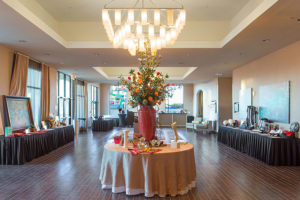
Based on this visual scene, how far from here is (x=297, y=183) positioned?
4645 mm

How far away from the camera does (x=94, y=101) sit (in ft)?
59.2

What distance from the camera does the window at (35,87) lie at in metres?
8.62

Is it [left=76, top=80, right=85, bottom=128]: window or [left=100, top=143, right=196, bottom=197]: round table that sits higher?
[left=76, top=80, right=85, bottom=128]: window

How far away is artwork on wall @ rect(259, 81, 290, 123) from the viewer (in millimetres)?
6766

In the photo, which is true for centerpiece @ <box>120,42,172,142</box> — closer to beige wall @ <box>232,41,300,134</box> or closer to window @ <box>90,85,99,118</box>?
beige wall @ <box>232,41,300,134</box>

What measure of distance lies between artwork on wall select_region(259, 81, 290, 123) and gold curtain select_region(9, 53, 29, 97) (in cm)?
820

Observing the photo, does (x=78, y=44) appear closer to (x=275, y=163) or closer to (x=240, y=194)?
(x=240, y=194)

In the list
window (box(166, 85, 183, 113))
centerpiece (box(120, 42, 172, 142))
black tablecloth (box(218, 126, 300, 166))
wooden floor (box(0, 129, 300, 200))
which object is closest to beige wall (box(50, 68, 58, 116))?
wooden floor (box(0, 129, 300, 200))

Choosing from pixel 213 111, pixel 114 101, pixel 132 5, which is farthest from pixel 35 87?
pixel 114 101

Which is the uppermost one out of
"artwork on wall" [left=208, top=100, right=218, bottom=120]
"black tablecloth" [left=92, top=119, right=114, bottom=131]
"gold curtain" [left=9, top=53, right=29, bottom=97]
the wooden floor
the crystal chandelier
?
the crystal chandelier

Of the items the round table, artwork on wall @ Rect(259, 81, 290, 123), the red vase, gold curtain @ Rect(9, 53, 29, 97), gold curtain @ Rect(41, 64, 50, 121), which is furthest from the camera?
gold curtain @ Rect(41, 64, 50, 121)

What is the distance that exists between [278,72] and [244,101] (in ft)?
8.51

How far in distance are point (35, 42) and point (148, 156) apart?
5.01 m

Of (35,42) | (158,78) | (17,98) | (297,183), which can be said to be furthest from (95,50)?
(297,183)
